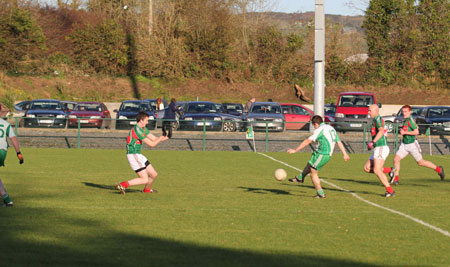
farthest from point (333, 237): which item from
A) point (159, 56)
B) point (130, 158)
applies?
point (159, 56)

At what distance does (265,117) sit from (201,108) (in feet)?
10.7

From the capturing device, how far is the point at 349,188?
1592cm

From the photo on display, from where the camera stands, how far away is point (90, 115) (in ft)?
118

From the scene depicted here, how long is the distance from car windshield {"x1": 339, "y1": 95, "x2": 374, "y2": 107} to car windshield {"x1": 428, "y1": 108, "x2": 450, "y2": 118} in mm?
3074

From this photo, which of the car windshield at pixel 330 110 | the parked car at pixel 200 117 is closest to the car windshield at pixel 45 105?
the parked car at pixel 200 117

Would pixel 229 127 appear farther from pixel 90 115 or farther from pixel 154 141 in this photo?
pixel 154 141

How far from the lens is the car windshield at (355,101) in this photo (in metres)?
36.8

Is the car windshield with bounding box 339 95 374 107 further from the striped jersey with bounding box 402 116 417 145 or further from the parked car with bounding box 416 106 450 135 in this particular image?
the striped jersey with bounding box 402 116 417 145

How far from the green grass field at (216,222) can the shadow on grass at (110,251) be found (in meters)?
0.01

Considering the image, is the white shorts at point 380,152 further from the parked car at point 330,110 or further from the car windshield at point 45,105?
the parked car at point 330,110

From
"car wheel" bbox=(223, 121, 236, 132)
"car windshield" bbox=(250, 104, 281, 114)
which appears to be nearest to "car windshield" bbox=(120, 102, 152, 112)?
"car wheel" bbox=(223, 121, 236, 132)

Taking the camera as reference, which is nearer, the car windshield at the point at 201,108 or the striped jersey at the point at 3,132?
the striped jersey at the point at 3,132

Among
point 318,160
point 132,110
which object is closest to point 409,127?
point 318,160

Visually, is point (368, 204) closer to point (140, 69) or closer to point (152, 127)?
point (152, 127)
